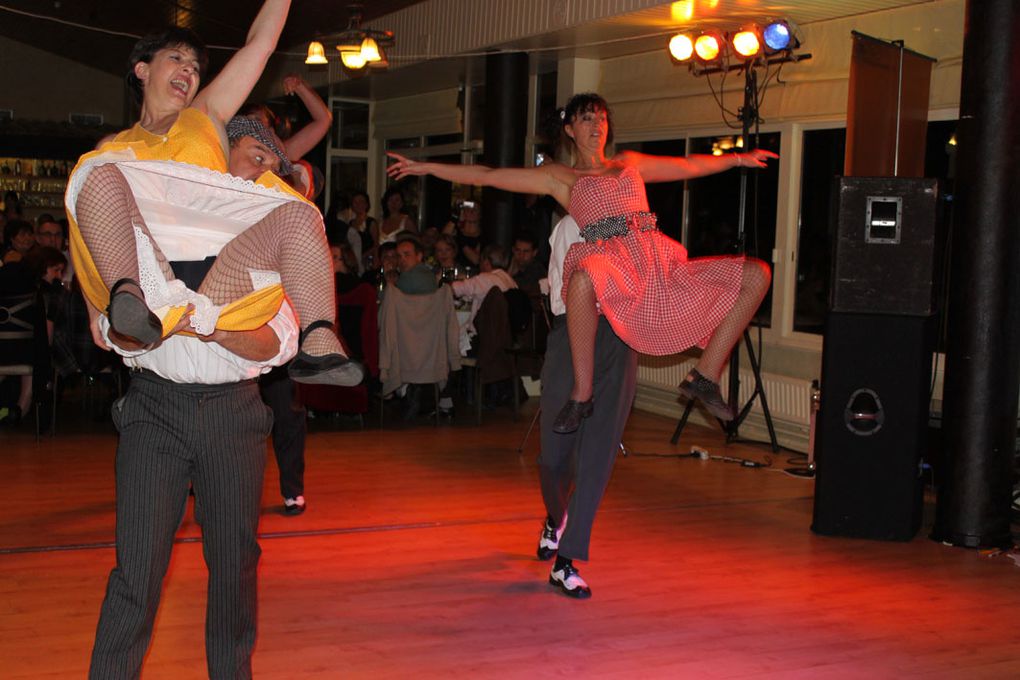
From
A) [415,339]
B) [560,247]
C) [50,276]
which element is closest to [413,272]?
[415,339]

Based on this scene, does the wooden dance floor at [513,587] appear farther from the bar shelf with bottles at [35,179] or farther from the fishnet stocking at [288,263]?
the bar shelf with bottles at [35,179]

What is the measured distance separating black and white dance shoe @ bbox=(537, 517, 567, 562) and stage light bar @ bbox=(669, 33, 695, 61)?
12.5 ft

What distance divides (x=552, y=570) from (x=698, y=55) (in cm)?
407

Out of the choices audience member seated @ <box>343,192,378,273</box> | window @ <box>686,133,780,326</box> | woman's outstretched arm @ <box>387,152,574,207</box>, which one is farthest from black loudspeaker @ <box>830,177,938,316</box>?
audience member seated @ <box>343,192,378,273</box>

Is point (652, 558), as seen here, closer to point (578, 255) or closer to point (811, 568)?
point (811, 568)

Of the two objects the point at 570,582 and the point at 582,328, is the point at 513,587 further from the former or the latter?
the point at 582,328

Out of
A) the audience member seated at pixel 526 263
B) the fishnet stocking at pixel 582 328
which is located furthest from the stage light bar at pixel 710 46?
the fishnet stocking at pixel 582 328

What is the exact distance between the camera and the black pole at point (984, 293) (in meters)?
4.85

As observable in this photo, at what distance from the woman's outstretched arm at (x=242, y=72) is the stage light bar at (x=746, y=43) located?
472cm

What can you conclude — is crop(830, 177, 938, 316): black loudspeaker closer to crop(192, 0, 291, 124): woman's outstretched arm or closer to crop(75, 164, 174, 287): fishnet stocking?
crop(192, 0, 291, 124): woman's outstretched arm

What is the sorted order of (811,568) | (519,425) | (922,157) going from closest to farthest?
(811,568) → (922,157) → (519,425)

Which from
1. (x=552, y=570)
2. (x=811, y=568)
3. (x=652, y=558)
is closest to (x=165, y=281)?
(x=552, y=570)

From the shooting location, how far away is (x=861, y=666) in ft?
11.5

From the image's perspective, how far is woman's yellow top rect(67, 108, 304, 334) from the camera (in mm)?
2252
